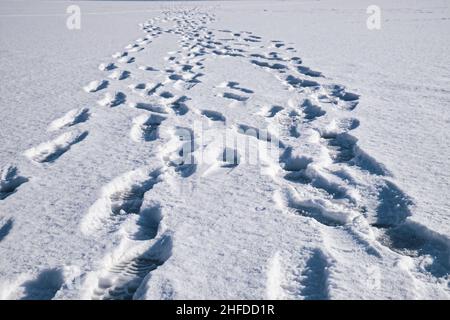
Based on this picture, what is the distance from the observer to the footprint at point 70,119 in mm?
2613

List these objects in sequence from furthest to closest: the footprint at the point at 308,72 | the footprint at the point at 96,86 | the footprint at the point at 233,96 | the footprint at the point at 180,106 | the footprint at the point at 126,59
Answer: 1. the footprint at the point at 126,59
2. the footprint at the point at 308,72
3. the footprint at the point at 96,86
4. the footprint at the point at 233,96
5. the footprint at the point at 180,106

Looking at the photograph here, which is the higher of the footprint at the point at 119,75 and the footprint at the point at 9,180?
the footprint at the point at 119,75

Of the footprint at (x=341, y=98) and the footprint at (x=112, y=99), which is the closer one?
the footprint at (x=341, y=98)

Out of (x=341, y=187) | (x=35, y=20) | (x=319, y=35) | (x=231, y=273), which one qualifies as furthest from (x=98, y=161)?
(x=35, y=20)

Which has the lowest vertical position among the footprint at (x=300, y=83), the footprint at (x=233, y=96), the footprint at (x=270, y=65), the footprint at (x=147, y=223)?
the footprint at (x=147, y=223)

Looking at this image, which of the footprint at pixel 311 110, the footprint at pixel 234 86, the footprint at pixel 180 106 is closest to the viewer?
the footprint at pixel 311 110

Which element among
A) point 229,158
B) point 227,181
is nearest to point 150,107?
point 229,158

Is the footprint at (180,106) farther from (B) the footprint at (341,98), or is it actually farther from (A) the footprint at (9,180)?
(A) the footprint at (9,180)

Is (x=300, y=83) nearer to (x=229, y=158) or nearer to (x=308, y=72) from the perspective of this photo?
(x=308, y=72)

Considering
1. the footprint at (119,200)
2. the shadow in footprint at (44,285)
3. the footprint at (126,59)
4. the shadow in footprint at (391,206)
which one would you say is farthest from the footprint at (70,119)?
the shadow in footprint at (391,206)

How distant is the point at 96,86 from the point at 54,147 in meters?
1.45

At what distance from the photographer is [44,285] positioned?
130 cm

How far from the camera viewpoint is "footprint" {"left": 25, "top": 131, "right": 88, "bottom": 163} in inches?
86.7

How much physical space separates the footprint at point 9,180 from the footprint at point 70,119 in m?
0.55
